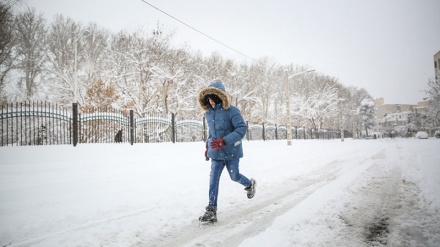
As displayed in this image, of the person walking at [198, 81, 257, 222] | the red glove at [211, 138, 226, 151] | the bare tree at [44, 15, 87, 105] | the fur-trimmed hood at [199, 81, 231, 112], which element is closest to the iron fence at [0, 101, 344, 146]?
the fur-trimmed hood at [199, 81, 231, 112]

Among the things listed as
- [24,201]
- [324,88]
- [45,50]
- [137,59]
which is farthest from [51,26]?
[324,88]

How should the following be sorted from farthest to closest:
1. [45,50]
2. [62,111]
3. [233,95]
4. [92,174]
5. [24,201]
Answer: [233,95], [45,50], [62,111], [92,174], [24,201]

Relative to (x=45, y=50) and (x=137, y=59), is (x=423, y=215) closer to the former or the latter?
(x=137, y=59)

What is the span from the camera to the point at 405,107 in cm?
13550

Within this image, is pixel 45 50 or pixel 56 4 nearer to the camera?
pixel 56 4

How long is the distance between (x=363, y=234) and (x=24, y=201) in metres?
5.52

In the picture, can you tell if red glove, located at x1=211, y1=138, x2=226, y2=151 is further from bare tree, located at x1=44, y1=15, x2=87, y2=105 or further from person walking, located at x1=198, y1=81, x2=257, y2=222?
bare tree, located at x1=44, y1=15, x2=87, y2=105

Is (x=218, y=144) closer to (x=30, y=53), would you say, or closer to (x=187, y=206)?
(x=187, y=206)

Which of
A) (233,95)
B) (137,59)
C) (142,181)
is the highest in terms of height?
(137,59)

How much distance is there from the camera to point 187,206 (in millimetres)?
4184

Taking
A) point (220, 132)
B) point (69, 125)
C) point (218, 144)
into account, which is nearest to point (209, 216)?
point (218, 144)

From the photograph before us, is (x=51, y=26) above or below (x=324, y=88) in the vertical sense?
above

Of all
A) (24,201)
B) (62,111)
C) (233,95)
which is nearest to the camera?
(24,201)

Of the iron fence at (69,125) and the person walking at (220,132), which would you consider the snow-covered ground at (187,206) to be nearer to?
the person walking at (220,132)
